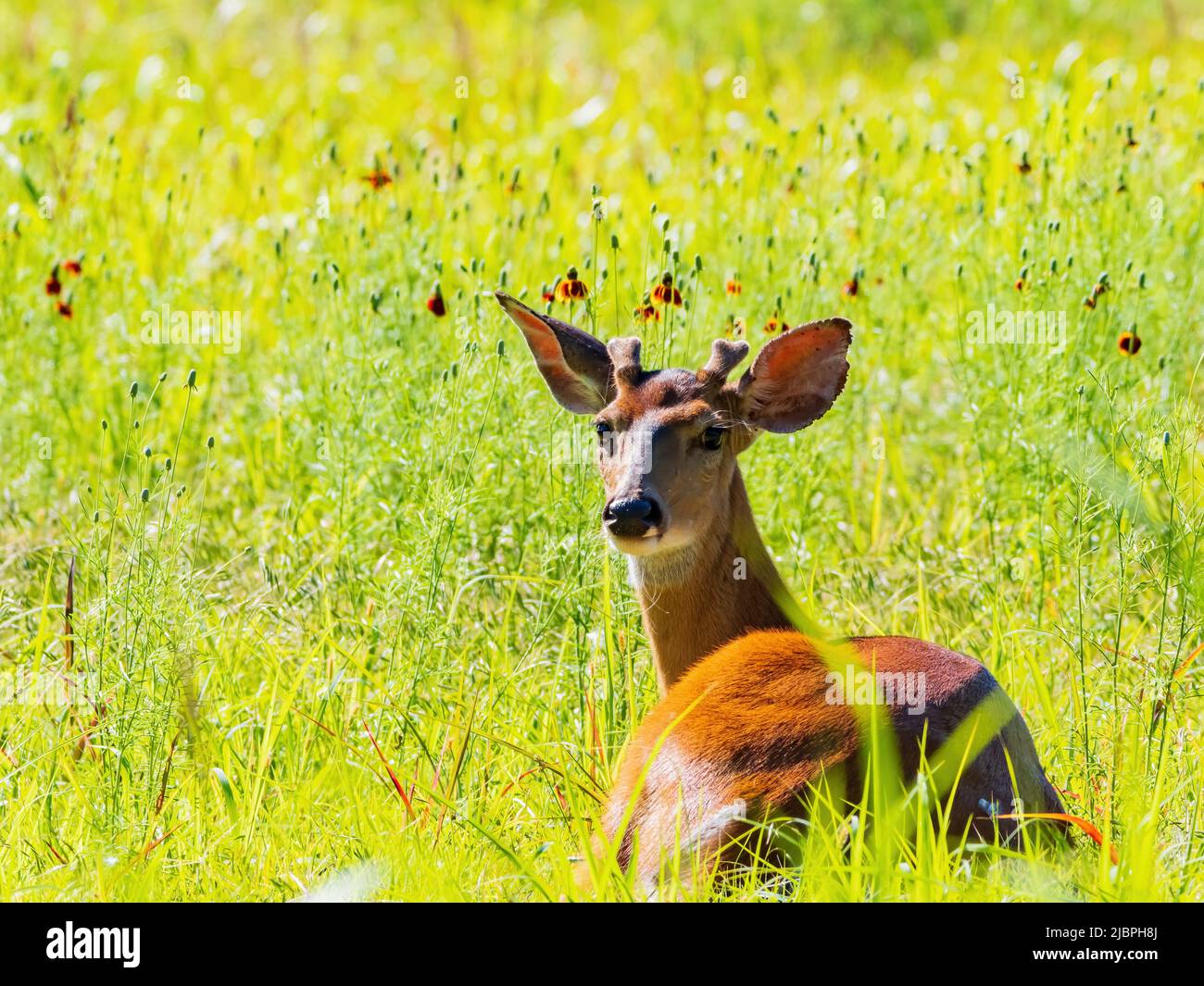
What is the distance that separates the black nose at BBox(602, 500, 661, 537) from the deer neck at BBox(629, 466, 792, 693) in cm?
28

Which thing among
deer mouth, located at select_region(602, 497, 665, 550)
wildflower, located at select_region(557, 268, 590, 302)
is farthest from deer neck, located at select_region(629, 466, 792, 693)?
wildflower, located at select_region(557, 268, 590, 302)

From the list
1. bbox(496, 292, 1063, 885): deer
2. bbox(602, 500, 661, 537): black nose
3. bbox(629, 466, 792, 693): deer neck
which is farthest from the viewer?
bbox(629, 466, 792, 693): deer neck

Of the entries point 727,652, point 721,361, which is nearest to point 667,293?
point 721,361

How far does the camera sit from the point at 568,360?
4633 millimetres

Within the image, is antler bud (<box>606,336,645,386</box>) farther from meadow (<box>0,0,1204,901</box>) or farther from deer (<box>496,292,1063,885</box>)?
meadow (<box>0,0,1204,901</box>)

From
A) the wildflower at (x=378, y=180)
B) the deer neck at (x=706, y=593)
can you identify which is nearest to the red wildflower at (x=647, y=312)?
the deer neck at (x=706, y=593)

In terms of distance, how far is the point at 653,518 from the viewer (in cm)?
425

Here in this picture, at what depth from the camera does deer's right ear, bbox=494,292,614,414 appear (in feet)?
15.1

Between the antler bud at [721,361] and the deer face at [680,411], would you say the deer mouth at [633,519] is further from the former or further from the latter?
the antler bud at [721,361]

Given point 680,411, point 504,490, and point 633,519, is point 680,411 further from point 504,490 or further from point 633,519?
point 504,490

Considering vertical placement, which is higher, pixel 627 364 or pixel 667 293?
pixel 667 293

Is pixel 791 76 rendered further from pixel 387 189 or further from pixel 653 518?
pixel 653 518

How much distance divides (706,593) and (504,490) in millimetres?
784
